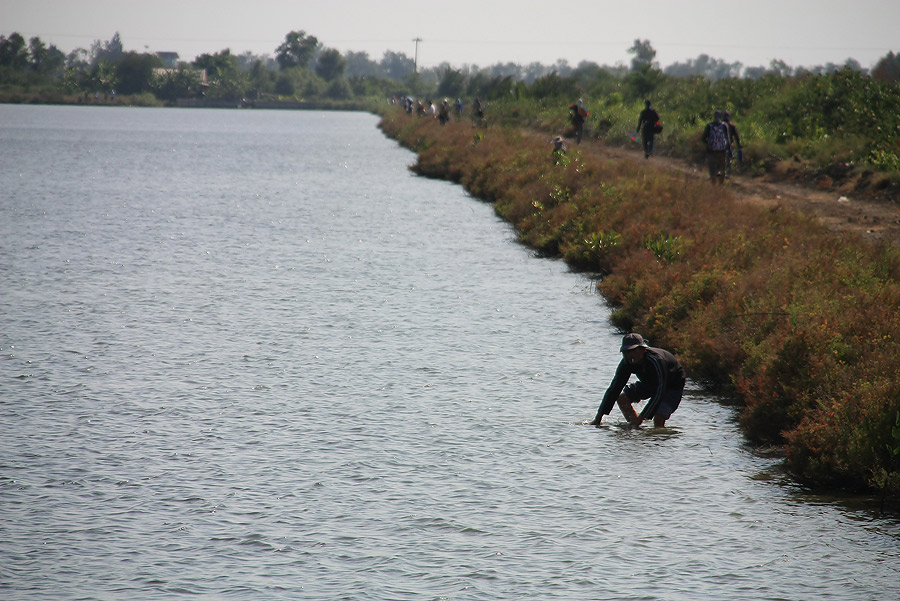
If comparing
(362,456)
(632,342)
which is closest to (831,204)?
(632,342)

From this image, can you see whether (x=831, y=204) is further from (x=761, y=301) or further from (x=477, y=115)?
(x=477, y=115)

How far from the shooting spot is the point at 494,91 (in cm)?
9244

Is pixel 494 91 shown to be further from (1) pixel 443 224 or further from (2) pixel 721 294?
(2) pixel 721 294

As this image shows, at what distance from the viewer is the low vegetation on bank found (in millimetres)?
11148

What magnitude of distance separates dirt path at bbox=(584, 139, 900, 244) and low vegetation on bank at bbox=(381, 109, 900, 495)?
1.56 metres

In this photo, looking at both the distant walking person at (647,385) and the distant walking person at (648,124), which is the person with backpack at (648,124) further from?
the distant walking person at (647,385)

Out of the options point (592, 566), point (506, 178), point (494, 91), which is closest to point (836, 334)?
point (592, 566)

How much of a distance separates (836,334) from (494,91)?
82.1 metres

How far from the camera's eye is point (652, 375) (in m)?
13.1

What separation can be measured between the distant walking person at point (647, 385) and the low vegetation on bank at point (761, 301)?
1094mm

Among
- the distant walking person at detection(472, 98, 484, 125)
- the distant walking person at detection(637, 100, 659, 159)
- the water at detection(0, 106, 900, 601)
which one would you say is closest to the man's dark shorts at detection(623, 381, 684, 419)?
the water at detection(0, 106, 900, 601)

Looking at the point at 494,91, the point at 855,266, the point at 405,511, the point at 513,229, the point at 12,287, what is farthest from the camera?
the point at 494,91

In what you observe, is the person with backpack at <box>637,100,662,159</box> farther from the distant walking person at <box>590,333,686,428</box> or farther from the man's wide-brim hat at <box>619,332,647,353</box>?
the man's wide-brim hat at <box>619,332,647,353</box>

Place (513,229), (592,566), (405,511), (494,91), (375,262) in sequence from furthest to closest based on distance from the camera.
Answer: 1. (494,91)
2. (513,229)
3. (375,262)
4. (405,511)
5. (592,566)
